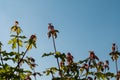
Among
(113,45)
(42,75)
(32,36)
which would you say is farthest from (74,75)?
(113,45)

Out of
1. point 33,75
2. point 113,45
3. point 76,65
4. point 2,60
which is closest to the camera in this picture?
point 2,60

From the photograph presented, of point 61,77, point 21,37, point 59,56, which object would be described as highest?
point 21,37

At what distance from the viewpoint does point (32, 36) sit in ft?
74.6

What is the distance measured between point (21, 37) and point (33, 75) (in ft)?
11.1

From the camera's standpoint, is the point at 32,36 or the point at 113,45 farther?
the point at 113,45

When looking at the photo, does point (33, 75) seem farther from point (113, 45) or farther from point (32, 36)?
point (113, 45)

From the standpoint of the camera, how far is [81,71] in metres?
22.4

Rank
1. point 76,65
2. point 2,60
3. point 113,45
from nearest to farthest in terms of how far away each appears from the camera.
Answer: point 2,60 → point 76,65 → point 113,45

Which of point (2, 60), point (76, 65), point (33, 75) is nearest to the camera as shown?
point (2, 60)

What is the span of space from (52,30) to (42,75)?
3.99 meters

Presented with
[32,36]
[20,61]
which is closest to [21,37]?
[32,36]

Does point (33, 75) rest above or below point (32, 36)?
below

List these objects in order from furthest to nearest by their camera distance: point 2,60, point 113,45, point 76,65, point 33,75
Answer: point 113,45 < point 33,75 < point 76,65 < point 2,60

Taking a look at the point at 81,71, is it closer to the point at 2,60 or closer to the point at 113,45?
the point at 2,60
